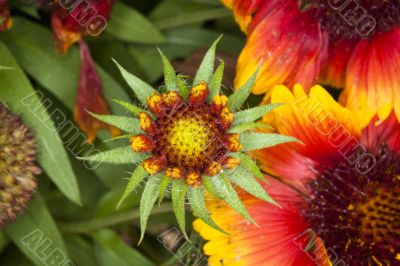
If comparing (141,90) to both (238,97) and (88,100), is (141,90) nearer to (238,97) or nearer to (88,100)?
(238,97)

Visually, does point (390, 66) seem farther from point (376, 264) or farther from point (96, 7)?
point (96, 7)

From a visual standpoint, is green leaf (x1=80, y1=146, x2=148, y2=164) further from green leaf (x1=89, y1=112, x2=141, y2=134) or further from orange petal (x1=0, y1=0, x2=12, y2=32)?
orange petal (x1=0, y1=0, x2=12, y2=32)

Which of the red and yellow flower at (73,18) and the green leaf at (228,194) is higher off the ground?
the red and yellow flower at (73,18)

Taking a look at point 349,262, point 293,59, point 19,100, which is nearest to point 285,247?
point 349,262

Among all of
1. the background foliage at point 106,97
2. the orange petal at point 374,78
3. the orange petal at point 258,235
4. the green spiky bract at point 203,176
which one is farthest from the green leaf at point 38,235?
the orange petal at point 374,78

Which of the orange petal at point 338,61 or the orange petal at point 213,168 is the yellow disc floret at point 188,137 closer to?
the orange petal at point 213,168

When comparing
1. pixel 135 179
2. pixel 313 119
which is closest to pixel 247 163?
pixel 135 179

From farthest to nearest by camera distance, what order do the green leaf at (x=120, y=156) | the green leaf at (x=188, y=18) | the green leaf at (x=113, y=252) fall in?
1. the green leaf at (x=188, y=18)
2. the green leaf at (x=113, y=252)
3. the green leaf at (x=120, y=156)
